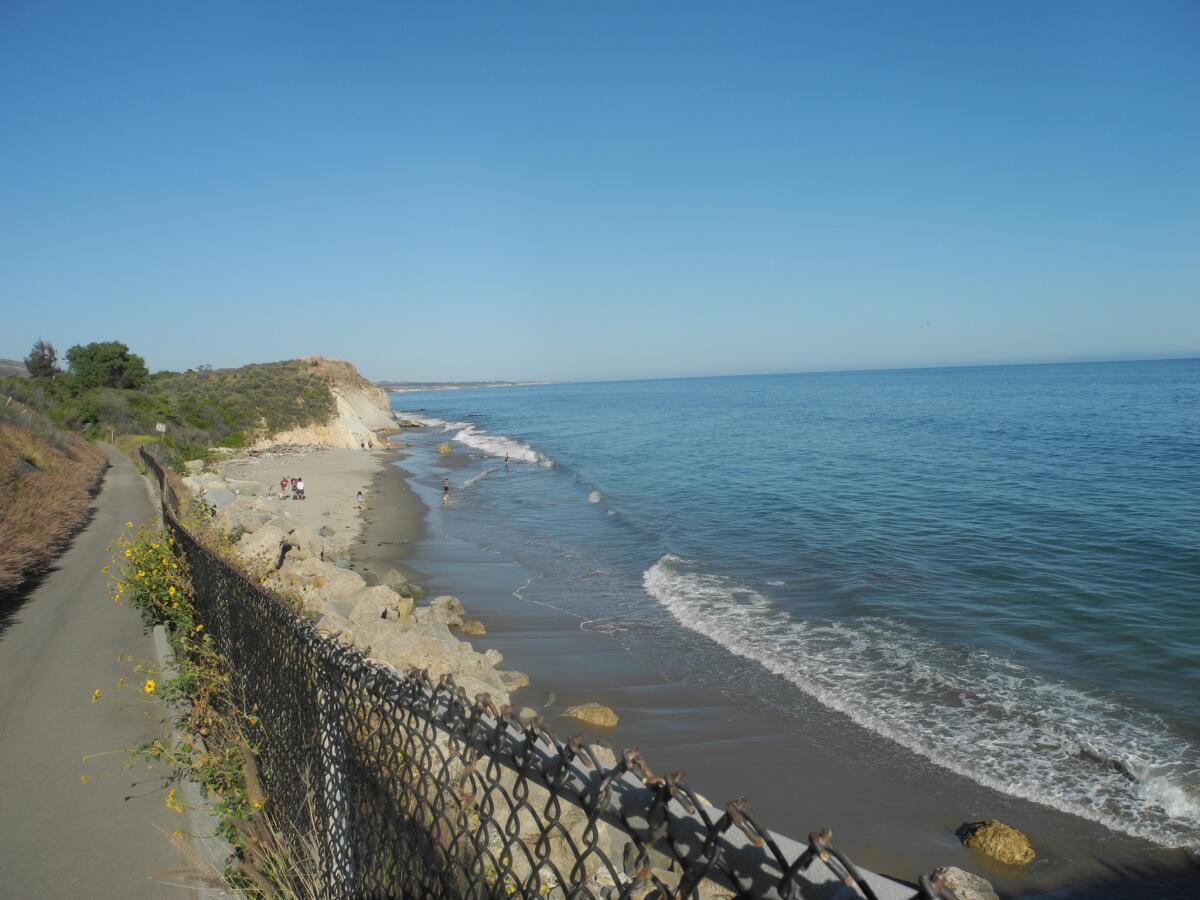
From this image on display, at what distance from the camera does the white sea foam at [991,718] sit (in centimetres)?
867

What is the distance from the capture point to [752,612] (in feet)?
51.7

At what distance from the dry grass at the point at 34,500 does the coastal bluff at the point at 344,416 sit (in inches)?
1257

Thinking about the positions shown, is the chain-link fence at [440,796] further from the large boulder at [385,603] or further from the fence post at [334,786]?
the large boulder at [385,603]

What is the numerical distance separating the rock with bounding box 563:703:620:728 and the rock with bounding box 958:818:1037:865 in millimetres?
4861

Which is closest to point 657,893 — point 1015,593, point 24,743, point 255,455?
point 24,743

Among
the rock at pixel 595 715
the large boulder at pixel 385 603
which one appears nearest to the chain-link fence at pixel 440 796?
the rock at pixel 595 715

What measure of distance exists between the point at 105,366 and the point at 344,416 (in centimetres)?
1779

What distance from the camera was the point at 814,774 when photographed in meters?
9.41

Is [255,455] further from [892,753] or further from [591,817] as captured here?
[591,817]

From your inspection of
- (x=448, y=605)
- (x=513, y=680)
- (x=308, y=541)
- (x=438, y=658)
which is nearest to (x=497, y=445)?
(x=308, y=541)

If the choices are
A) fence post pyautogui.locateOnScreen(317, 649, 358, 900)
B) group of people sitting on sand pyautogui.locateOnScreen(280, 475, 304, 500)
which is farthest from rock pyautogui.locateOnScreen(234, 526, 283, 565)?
group of people sitting on sand pyautogui.locateOnScreen(280, 475, 304, 500)

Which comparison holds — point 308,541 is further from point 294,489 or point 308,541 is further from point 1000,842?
point 1000,842

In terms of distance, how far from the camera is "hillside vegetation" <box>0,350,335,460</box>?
1638 inches

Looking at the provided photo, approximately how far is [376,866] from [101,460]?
99.3ft
